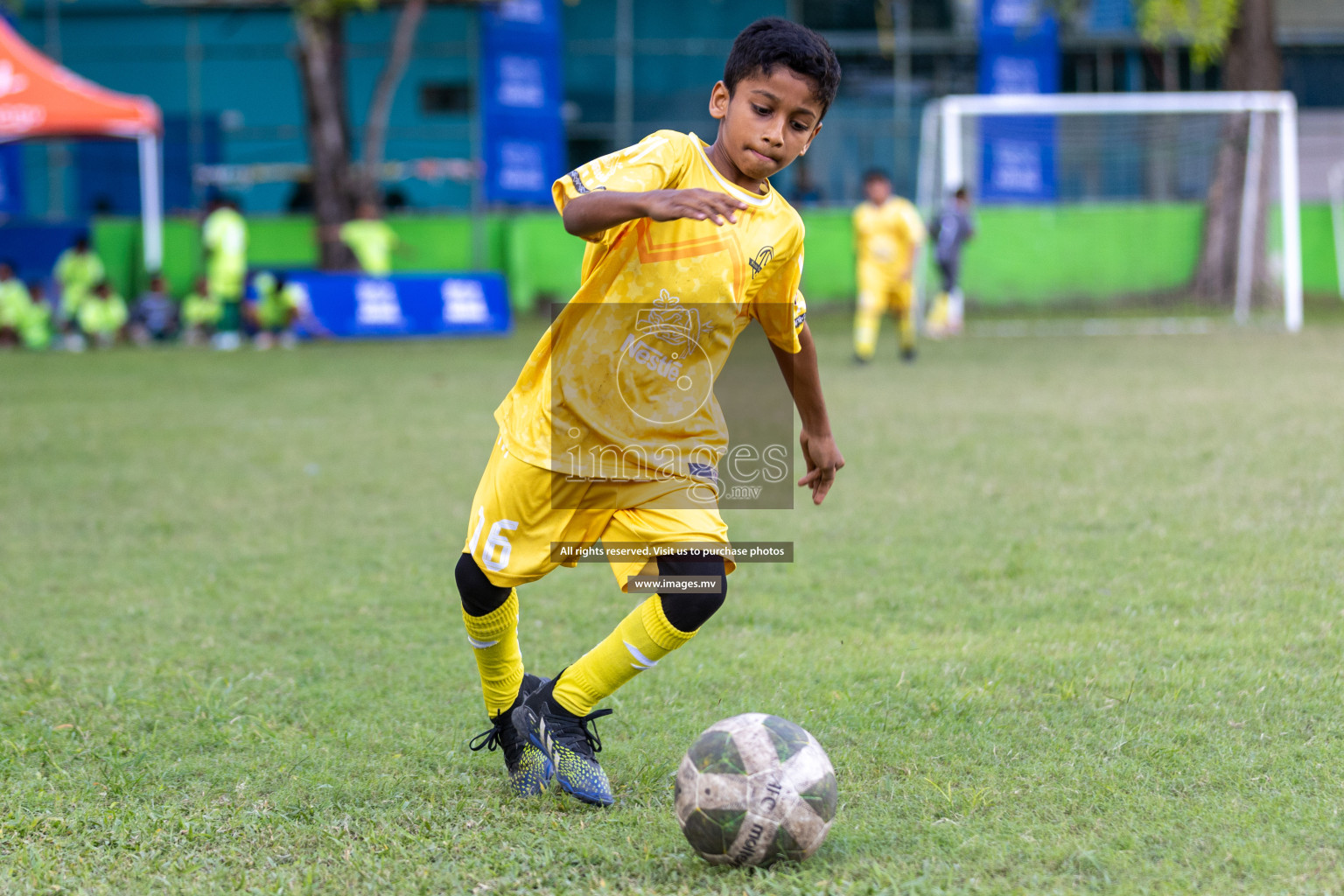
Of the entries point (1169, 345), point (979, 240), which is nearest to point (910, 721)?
point (1169, 345)

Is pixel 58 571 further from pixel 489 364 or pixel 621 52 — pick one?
pixel 621 52

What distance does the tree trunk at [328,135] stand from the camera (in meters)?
17.7

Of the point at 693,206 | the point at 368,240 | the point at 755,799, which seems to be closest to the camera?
the point at 693,206

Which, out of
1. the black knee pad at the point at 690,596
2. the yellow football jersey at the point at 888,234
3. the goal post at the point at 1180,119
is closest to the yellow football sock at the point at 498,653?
the black knee pad at the point at 690,596

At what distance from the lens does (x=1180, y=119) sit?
62.0 ft

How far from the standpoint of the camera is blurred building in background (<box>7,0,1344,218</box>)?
72.0 ft

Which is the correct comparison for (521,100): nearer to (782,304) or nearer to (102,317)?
(102,317)

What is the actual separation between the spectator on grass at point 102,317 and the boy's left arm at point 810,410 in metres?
15.4

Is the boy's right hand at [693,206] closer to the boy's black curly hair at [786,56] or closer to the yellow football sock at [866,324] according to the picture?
the boy's black curly hair at [786,56]

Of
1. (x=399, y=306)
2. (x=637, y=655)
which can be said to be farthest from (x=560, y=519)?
(x=399, y=306)

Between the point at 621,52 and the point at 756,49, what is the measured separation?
20.1 m

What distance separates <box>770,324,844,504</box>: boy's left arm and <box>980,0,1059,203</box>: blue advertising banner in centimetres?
1765

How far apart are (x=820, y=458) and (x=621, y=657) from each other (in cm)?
72

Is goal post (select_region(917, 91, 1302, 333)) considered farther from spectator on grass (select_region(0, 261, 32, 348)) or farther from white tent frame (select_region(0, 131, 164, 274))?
spectator on grass (select_region(0, 261, 32, 348))
